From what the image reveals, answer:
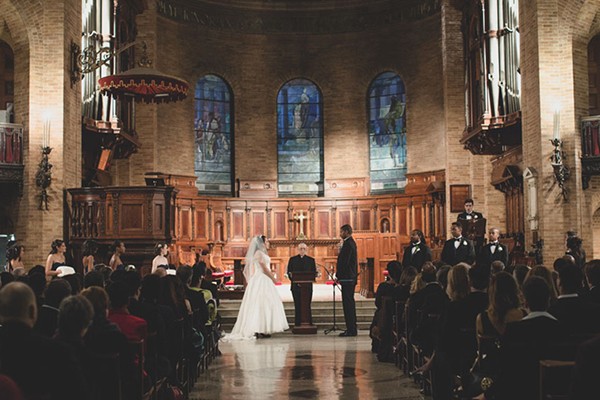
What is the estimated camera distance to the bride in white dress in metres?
15.3

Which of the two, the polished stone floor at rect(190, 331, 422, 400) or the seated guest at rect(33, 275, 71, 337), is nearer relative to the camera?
the seated guest at rect(33, 275, 71, 337)

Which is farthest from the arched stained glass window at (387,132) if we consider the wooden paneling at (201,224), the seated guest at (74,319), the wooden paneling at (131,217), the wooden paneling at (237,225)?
the seated guest at (74,319)

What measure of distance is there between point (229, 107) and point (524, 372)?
80.7 ft

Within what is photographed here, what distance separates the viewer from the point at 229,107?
29.2 m

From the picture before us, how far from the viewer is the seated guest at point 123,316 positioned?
6660 mm

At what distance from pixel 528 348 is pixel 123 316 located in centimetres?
322

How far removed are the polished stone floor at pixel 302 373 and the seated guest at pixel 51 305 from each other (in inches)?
122

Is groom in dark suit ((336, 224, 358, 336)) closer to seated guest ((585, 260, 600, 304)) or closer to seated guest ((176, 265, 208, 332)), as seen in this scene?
seated guest ((176, 265, 208, 332))

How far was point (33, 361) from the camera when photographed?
421cm

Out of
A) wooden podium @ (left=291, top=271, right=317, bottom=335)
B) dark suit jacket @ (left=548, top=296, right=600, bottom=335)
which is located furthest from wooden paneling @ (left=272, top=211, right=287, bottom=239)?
dark suit jacket @ (left=548, top=296, right=600, bottom=335)

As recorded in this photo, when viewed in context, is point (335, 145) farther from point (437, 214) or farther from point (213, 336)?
point (213, 336)

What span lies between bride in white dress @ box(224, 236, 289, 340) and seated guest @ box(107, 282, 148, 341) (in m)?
8.62

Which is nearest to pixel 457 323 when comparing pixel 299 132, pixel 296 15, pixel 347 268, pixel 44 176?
pixel 347 268

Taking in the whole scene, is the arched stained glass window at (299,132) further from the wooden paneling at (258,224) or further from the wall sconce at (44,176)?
the wall sconce at (44,176)
